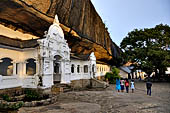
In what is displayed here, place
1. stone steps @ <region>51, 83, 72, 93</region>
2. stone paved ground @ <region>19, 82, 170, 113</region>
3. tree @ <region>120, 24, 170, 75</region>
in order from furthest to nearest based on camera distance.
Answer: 1. tree @ <region>120, 24, 170, 75</region>
2. stone steps @ <region>51, 83, 72, 93</region>
3. stone paved ground @ <region>19, 82, 170, 113</region>

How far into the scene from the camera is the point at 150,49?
25.0 meters

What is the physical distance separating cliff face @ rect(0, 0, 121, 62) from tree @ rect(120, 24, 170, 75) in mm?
11415

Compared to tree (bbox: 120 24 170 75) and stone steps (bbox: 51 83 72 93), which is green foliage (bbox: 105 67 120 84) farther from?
stone steps (bbox: 51 83 72 93)

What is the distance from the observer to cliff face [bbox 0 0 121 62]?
31.0 feet

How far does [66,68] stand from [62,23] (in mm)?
4923

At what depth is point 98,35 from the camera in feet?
66.2

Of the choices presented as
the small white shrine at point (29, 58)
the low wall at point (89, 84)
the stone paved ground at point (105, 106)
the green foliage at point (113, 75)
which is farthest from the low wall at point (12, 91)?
the green foliage at point (113, 75)

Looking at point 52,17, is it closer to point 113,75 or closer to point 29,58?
point 29,58

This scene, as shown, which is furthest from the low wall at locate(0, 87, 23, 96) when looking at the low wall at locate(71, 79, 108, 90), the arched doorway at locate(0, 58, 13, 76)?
the low wall at locate(71, 79, 108, 90)

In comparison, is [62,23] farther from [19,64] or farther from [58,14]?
[19,64]

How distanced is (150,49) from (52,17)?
2051cm

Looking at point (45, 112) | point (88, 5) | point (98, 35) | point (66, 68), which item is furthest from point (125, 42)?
point (45, 112)

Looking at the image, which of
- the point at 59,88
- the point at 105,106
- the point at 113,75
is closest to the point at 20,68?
the point at 59,88

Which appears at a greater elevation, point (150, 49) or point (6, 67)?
point (150, 49)
